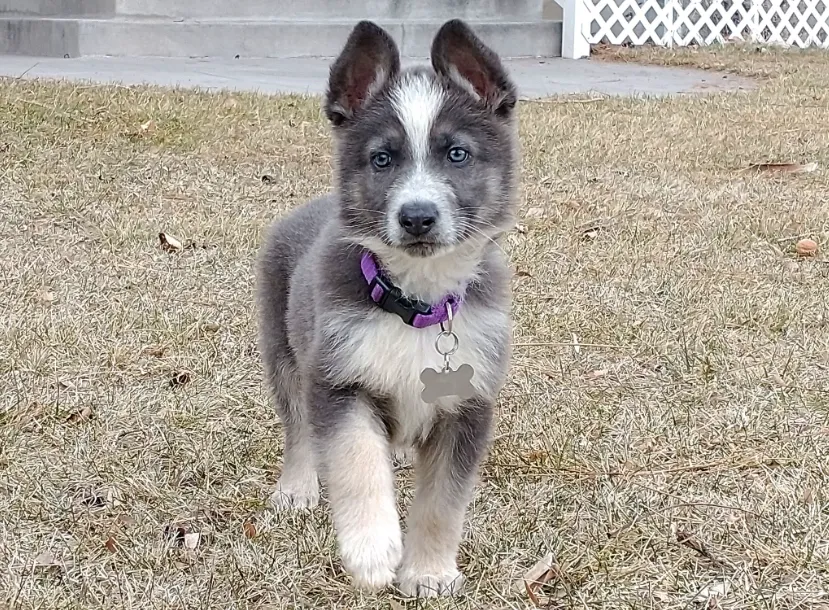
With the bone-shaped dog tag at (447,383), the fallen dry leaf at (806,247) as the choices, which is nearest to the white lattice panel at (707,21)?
the fallen dry leaf at (806,247)

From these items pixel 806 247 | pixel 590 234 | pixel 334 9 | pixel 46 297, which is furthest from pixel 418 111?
pixel 334 9

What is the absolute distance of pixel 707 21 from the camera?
1598 cm

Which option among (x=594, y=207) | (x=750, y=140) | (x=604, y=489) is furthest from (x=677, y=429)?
(x=750, y=140)

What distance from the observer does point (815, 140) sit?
9305 mm

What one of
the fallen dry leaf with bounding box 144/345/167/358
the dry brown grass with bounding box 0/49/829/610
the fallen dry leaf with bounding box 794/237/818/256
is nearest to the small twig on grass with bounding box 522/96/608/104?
the dry brown grass with bounding box 0/49/829/610

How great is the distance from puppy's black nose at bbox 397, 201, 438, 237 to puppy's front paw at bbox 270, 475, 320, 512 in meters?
1.09

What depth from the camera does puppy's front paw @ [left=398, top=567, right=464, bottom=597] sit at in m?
3.05

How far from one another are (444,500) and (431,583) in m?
0.23

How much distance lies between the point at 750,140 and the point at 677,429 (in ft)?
19.4

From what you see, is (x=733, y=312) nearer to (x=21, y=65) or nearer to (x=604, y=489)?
(x=604, y=489)

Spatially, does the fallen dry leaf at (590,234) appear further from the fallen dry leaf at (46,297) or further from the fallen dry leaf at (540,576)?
the fallen dry leaf at (540,576)

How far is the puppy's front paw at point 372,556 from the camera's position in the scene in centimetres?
283

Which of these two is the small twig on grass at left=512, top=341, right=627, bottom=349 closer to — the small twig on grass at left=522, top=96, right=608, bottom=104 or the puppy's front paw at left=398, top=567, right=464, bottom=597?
the puppy's front paw at left=398, top=567, right=464, bottom=597

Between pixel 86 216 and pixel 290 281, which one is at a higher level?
pixel 290 281
